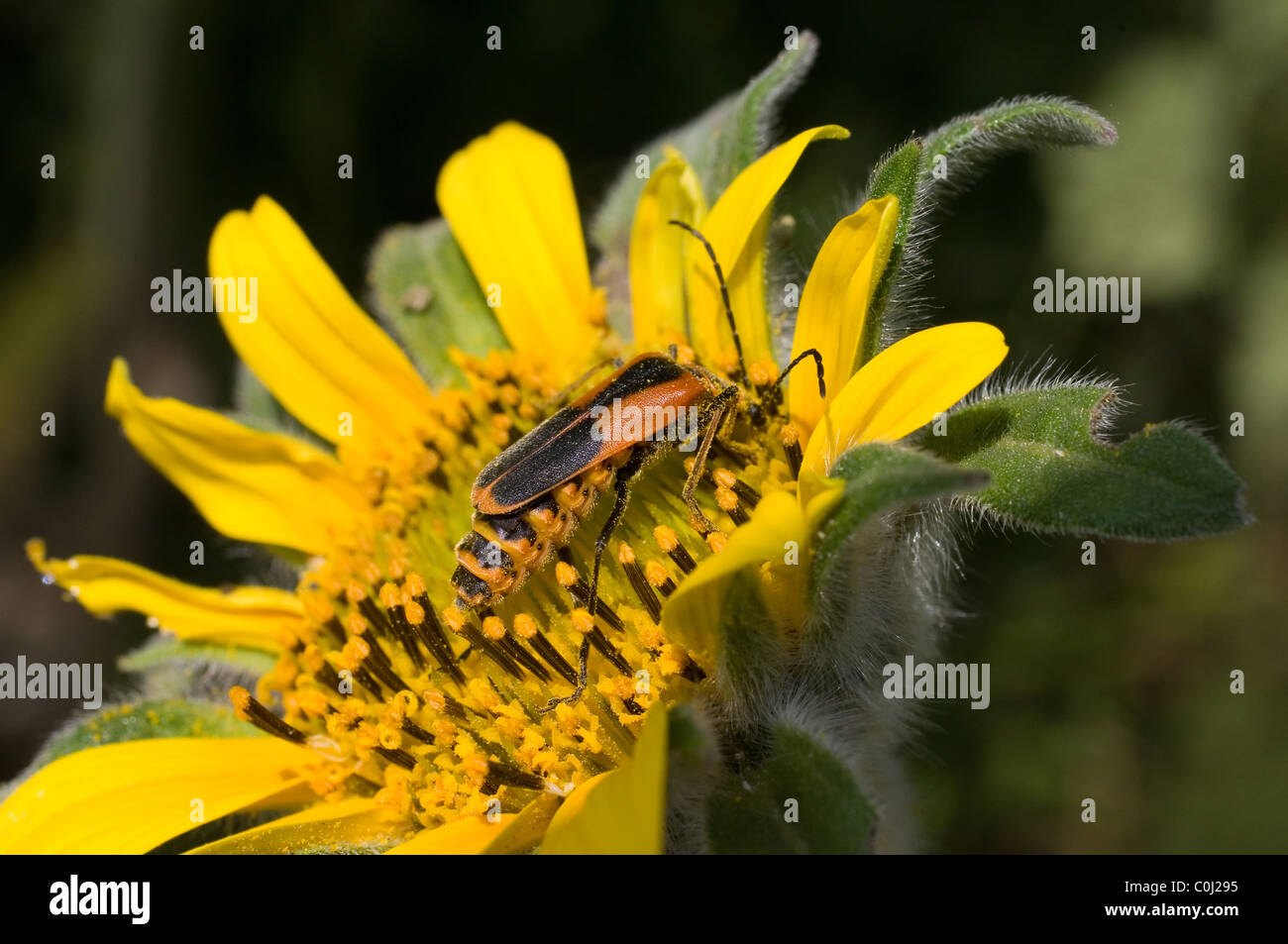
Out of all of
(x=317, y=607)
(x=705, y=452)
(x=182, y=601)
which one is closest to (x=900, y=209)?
(x=705, y=452)

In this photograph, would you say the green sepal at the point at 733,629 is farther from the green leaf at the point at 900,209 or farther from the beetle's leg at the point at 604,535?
the green leaf at the point at 900,209

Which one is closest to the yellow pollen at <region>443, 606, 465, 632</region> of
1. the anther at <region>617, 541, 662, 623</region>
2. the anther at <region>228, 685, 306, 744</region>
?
the anther at <region>617, 541, 662, 623</region>

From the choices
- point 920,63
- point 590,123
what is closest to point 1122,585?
point 920,63

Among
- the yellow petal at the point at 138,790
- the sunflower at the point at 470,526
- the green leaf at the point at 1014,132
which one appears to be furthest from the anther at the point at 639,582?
the green leaf at the point at 1014,132

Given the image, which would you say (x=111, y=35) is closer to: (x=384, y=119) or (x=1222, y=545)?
(x=384, y=119)

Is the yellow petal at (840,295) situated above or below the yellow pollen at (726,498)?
above
